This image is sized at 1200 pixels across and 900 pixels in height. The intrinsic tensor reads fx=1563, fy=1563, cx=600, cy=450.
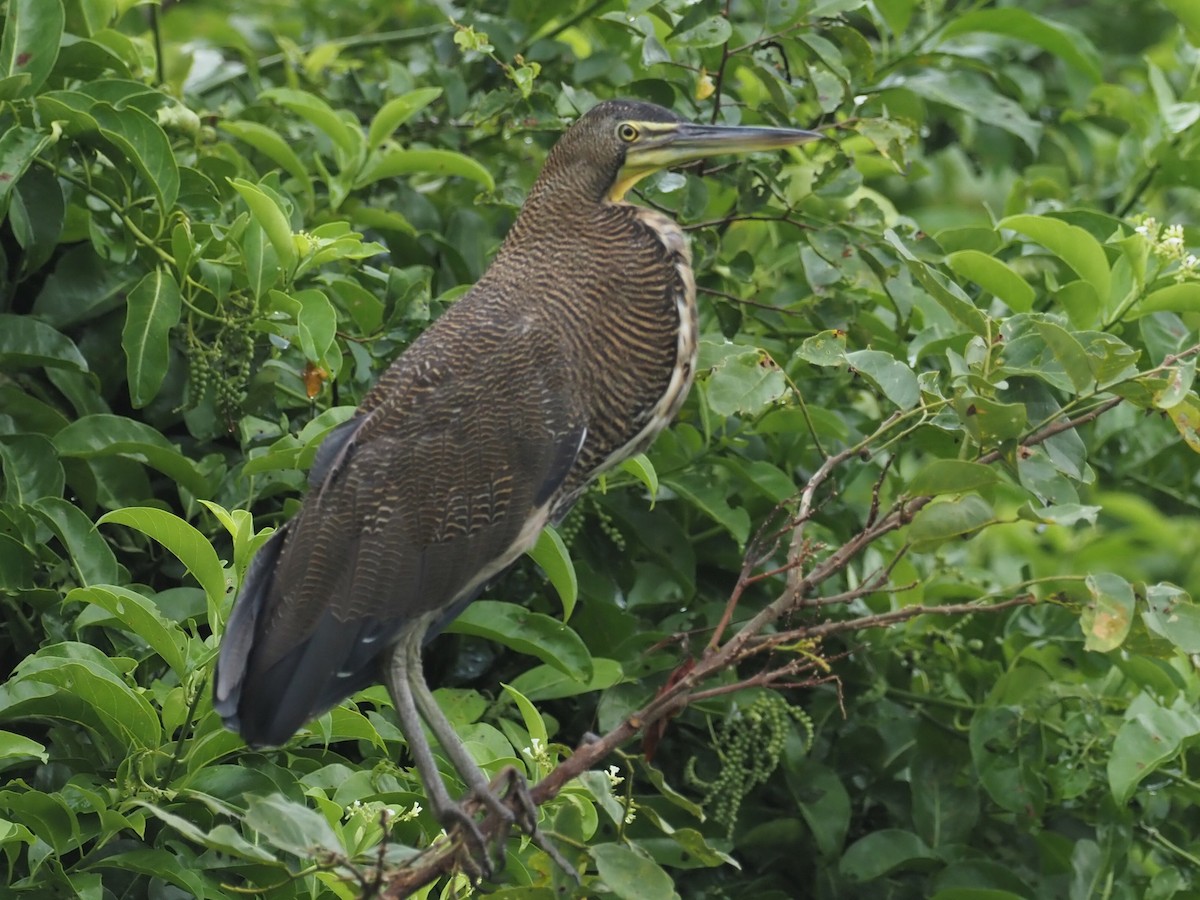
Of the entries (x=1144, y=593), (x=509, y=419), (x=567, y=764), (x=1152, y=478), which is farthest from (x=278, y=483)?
(x=1152, y=478)

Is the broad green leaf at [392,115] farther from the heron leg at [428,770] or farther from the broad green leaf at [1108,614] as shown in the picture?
the broad green leaf at [1108,614]

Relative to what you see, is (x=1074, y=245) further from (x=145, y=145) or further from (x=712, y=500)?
(x=145, y=145)

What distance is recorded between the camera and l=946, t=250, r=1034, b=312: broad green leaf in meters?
2.71

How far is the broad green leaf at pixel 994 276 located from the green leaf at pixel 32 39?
5.17ft

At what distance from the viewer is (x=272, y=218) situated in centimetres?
249

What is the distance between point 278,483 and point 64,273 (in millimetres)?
557

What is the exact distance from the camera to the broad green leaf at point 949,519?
2.07m

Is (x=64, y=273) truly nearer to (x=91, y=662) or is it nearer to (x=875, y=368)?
(x=91, y=662)

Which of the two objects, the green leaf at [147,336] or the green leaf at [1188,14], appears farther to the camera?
the green leaf at [1188,14]

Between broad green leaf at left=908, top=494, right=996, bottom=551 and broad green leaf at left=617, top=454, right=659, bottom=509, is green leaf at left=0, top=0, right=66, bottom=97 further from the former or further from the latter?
broad green leaf at left=908, top=494, right=996, bottom=551

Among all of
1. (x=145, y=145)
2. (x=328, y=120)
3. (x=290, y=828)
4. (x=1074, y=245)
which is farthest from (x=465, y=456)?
(x=1074, y=245)

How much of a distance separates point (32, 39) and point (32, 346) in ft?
1.74

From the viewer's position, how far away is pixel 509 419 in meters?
2.31

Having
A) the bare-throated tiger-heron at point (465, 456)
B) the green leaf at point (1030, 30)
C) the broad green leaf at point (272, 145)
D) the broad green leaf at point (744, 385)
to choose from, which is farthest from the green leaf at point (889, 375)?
the green leaf at point (1030, 30)
